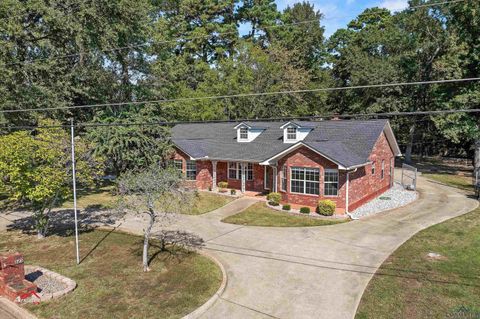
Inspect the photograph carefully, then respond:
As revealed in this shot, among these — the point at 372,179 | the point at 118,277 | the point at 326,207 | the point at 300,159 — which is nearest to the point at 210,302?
the point at 118,277

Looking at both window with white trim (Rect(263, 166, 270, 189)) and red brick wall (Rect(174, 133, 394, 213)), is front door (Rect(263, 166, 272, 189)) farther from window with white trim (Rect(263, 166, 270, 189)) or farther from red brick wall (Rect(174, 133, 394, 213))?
red brick wall (Rect(174, 133, 394, 213))

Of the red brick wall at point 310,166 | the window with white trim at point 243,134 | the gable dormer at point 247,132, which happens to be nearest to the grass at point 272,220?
the red brick wall at point 310,166

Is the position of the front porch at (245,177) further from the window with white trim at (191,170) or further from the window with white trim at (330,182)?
the window with white trim at (330,182)

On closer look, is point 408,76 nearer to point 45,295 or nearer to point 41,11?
point 41,11

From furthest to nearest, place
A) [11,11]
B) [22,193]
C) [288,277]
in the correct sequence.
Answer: [11,11] → [22,193] → [288,277]

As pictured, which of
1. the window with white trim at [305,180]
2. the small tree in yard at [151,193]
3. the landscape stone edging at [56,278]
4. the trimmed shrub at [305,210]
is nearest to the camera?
the landscape stone edging at [56,278]

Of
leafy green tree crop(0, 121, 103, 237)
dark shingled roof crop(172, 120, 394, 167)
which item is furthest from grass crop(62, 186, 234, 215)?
leafy green tree crop(0, 121, 103, 237)

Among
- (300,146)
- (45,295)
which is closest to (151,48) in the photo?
(300,146)
